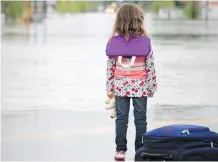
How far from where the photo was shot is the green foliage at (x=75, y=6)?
59.0m

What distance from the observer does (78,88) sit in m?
14.1

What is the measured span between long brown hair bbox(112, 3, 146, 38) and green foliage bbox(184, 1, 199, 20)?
153 feet

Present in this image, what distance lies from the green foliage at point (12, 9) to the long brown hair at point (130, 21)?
4049 centimetres

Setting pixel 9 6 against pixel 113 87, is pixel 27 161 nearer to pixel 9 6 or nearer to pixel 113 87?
pixel 113 87

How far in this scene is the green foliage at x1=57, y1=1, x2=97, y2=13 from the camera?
59.0 m

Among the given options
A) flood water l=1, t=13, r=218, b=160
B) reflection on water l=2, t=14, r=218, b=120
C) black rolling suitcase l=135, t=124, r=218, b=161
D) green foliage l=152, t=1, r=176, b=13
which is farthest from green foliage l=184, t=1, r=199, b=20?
black rolling suitcase l=135, t=124, r=218, b=161

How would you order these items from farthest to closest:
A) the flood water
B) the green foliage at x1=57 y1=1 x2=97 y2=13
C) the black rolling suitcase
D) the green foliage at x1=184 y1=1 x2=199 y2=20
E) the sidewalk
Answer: the green foliage at x1=57 y1=1 x2=97 y2=13 → the green foliage at x1=184 y1=1 x2=199 y2=20 → the flood water → the sidewalk → the black rolling suitcase

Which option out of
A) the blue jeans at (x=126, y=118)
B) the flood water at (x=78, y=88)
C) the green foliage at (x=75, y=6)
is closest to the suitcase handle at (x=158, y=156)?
the blue jeans at (x=126, y=118)

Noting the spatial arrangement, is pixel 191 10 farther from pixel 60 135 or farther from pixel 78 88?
pixel 60 135

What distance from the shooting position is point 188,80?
15.3 m

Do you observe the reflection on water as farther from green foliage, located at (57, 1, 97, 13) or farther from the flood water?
green foliage, located at (57, 1, 97, 13)

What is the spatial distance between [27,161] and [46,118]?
9.11ft

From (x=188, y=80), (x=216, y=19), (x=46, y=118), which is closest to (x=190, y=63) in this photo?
(x=188, y=80)

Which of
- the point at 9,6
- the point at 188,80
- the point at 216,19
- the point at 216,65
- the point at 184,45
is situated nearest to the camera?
the point at 188,80
